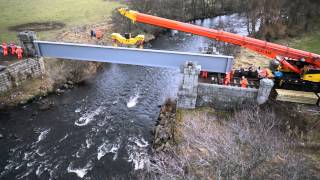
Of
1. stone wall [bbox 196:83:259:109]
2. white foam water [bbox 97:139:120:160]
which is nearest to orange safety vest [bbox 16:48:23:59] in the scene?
white foam water [bbox 97:139:120:160]

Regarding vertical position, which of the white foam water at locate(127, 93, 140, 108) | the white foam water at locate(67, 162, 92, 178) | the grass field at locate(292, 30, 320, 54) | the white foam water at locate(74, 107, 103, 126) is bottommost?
the white foam water at locate(67, 162, 92, 178)

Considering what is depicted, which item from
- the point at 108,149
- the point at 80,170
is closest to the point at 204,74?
the point at 108,149

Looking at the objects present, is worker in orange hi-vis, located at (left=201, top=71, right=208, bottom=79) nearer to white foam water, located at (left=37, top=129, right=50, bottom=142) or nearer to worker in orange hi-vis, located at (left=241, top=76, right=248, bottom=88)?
worker in orange hi-vis, located at (left=241, top=76, right=248, bottom=88)

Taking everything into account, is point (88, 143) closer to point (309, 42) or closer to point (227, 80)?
point (227, 80)

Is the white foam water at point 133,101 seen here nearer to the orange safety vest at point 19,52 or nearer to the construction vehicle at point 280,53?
the construction vehicle at point 280,53

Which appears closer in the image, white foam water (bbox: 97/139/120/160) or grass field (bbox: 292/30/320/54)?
white foam water (bbox: 97/139/120/160)

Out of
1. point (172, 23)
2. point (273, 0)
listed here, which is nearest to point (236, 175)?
point (172, 23)

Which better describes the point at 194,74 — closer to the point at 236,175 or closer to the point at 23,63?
the point at 236,175
